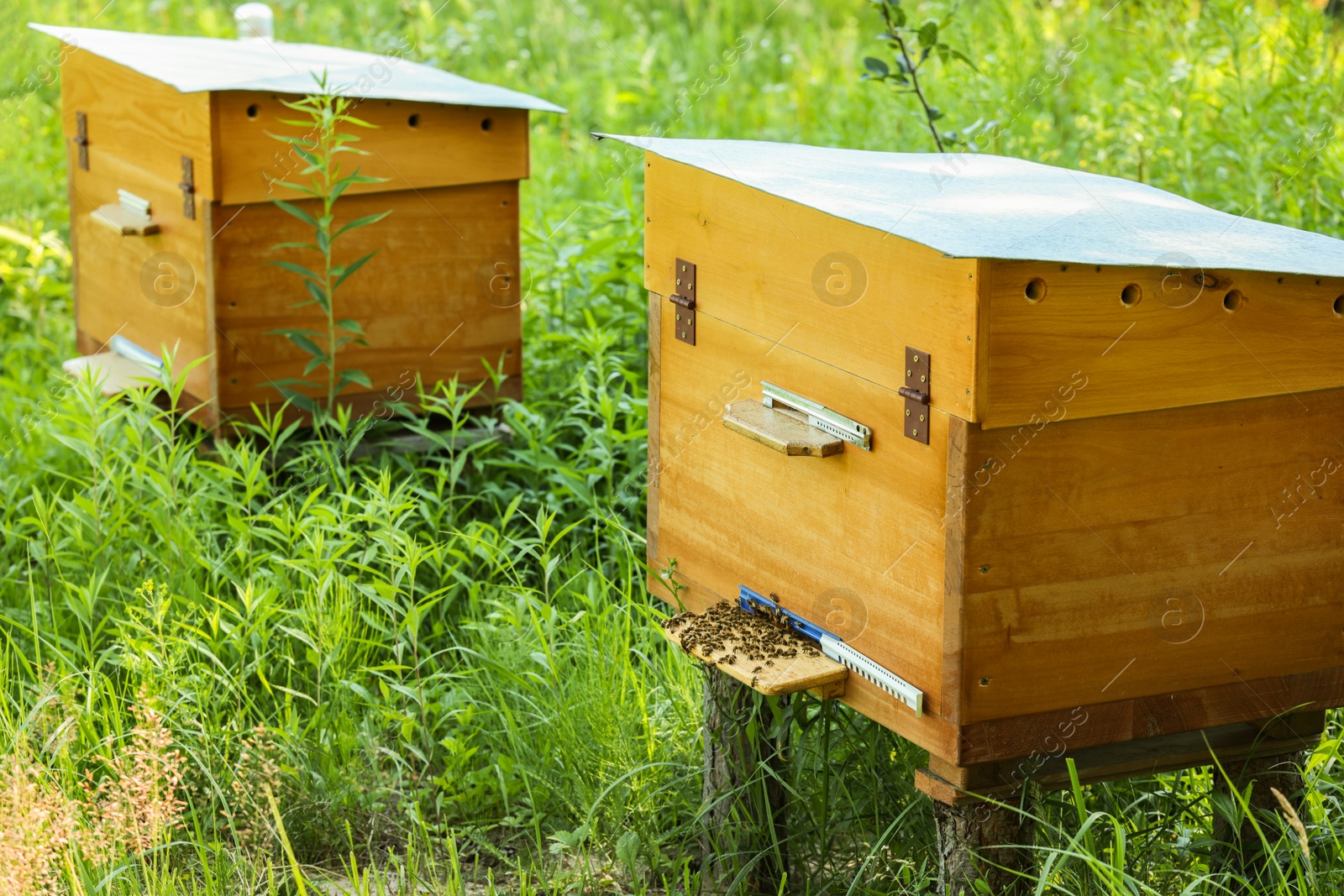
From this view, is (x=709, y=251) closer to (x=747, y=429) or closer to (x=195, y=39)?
(x=747, y=429)

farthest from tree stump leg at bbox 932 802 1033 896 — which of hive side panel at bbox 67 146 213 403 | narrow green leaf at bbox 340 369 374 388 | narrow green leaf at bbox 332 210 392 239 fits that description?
hive side panel at bbox 67 146 213 403

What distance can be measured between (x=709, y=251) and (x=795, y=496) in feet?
1.67

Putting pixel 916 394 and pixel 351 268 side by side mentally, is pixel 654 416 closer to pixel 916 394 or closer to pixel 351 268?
pixel 916 394

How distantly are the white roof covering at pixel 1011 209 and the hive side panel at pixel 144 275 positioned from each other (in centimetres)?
194

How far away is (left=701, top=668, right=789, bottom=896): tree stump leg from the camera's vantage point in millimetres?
3068

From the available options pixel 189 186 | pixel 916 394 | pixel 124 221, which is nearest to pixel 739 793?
pixel 916 394

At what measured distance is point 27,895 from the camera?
2.52 metres

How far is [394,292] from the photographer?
4395mm

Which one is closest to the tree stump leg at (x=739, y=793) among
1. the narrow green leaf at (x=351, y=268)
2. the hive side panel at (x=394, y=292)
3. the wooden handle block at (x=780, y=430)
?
the wooden handle block at (x=780, y=430)

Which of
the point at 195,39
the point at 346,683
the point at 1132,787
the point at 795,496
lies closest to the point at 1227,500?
the point at 795,496

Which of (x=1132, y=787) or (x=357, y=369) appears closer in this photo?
(x=1132, y=787)

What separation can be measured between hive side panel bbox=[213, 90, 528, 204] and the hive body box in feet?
5.70

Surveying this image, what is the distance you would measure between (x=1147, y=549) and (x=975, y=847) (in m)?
0.64

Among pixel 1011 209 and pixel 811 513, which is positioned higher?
pixel 1011 209
